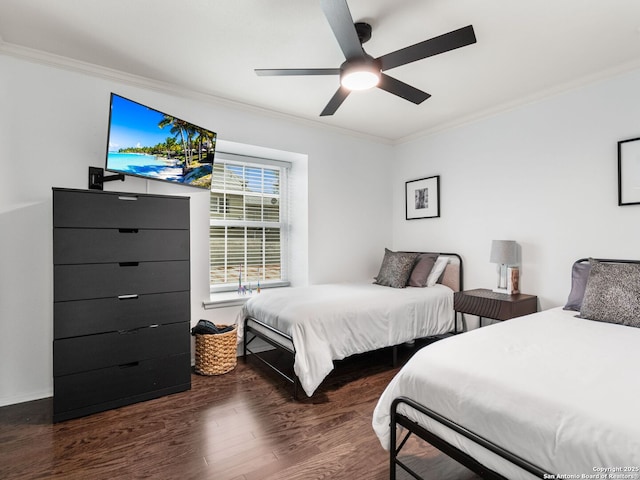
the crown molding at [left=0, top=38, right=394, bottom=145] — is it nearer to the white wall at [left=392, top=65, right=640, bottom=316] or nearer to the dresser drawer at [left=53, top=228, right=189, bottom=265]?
the dresser drawer at [left=53, top=228, right=189, bottom=265]

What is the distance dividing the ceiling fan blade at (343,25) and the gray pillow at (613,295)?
2.08 m

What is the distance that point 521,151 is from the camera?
10.2ft

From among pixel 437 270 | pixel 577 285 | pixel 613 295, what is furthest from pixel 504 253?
pixel 613 295

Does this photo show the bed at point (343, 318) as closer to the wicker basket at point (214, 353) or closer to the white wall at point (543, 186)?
the wicker basket at point (214, 353)

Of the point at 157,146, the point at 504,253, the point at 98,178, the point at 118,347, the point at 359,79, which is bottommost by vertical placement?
the point at 118,347

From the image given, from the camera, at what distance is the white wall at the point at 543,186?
8.36ft

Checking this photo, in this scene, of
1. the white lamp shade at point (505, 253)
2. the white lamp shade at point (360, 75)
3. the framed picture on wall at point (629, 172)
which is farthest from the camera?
the white lamp shade at point (505, 253)

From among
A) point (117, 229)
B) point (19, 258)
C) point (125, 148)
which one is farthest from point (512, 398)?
point (19, 258)

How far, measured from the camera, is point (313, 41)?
2.17 metres

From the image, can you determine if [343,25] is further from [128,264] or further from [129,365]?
[129,365]

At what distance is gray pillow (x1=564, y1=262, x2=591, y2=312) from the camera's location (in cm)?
239

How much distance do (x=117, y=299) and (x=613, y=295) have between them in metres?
3.22

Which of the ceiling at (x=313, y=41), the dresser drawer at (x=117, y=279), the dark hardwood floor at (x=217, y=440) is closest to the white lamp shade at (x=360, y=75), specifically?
the ceiling at (x=313, y=41)

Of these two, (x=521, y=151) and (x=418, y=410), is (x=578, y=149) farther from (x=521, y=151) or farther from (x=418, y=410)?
(x=418, y=410)
